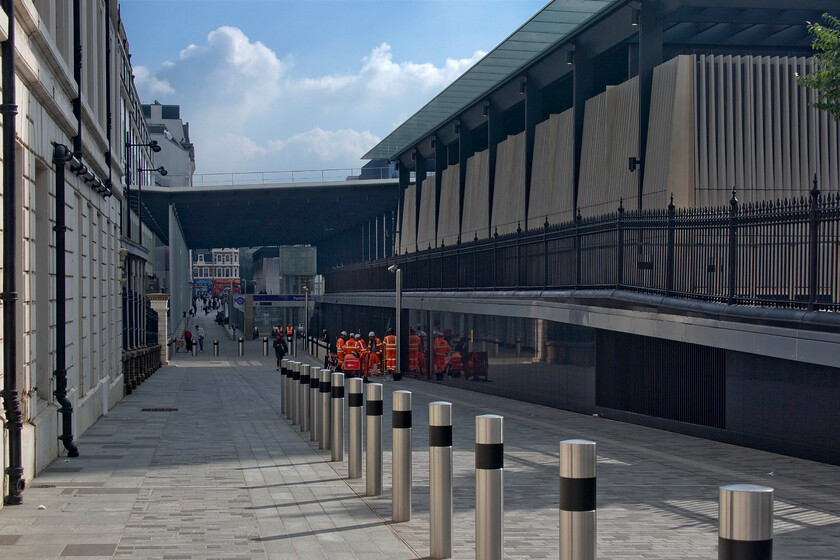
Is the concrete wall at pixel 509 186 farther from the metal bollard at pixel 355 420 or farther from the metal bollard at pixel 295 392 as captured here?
the metal bollard at pixel 355 420

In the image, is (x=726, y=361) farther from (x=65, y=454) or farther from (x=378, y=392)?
(x=65, y=454)

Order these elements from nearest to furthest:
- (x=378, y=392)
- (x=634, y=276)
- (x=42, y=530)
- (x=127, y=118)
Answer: (x=42, y=530) < (x=378, y=392) < (x=634, y=276) < (x=127, y=118)

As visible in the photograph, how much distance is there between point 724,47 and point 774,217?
13.8 meters

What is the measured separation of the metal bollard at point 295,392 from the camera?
15.0 m

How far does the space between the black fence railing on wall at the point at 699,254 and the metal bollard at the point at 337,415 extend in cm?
492

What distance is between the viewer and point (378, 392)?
8.23 m

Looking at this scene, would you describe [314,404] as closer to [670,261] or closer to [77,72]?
[670,261]

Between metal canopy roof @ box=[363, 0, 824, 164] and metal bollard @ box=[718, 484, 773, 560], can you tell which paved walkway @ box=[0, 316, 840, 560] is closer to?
metal bollard @ box=[718, 484, 773, 560]

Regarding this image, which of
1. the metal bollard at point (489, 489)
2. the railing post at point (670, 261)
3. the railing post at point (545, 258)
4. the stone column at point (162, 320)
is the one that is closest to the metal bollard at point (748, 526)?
the metal bollard at point (489, 489)

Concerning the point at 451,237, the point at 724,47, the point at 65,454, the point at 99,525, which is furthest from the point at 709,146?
the point at 451,237

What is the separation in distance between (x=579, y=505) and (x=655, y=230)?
10.8m

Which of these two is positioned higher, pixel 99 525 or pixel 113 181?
pixel 113 181

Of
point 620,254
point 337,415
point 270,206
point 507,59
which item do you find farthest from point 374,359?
point 270,206

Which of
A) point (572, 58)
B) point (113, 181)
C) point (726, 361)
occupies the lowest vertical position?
point (726, 361)
